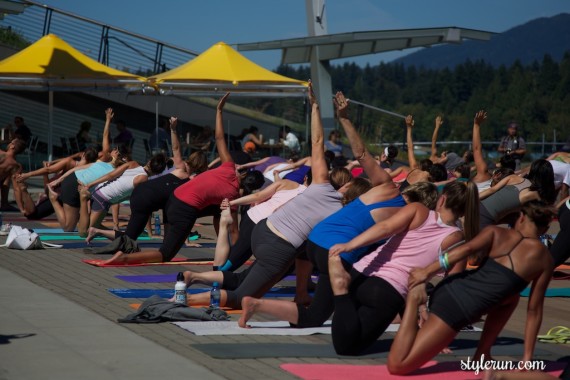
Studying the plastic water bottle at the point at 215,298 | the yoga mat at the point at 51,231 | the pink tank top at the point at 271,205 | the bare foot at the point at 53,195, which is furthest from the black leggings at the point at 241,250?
the bare foot at the point at 53,195

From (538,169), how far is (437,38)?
445 inches

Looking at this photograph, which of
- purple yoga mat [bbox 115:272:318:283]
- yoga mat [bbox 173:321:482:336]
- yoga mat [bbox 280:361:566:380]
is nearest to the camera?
yoga mat [bbox 280:361:566:380]

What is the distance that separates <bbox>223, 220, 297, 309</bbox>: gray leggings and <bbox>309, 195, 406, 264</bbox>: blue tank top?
892 mm

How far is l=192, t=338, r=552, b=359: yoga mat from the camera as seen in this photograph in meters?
7.00

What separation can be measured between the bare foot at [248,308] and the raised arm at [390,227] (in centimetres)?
100

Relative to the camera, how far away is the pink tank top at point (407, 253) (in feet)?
23.2

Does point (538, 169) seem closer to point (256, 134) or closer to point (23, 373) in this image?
point (23, 373)

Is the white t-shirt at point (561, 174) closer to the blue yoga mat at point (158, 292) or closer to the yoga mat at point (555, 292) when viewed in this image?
the yoga mat at point (555, 292)

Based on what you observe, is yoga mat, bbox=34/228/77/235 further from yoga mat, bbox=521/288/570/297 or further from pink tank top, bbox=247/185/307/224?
yoga mat, bbox=521/288/570/297

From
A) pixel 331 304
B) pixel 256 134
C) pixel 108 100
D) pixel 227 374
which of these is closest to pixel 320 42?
pixel 256 134

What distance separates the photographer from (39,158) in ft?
79.0

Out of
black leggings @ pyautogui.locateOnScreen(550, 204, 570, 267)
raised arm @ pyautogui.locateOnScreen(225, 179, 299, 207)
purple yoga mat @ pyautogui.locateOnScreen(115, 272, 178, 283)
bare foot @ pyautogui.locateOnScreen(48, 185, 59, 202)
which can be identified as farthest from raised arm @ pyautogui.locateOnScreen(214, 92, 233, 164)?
bare foot @ pyautogui.locateOnScreen(48, 185, 59, 202)

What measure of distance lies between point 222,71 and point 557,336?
13925mm

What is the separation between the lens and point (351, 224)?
24.3 feet
